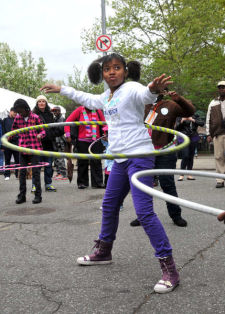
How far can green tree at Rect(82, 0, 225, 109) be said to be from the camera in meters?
21.2

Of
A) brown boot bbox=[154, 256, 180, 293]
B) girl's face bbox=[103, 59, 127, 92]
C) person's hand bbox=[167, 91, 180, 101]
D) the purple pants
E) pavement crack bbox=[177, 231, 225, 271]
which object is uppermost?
girl's face bbox=[103, 59, 127, 92]

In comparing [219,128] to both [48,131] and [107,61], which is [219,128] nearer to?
[48,131]

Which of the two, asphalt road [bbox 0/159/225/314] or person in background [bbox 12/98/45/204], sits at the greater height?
person in background [bbox 12/98/45/204]

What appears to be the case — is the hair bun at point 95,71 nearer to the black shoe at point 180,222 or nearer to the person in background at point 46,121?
the black shoe at point 180,222

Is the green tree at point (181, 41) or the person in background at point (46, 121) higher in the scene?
the green tree at point (181, 41)

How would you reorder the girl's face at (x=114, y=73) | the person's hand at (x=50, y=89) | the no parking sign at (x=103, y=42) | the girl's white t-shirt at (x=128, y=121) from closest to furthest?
the girl's white t-shirt at (x=128, y=121) < the girl's face at (x=114, y=73) < the person's hand at (x=50, y=89) < the no parking sign at (x=103, y=42)

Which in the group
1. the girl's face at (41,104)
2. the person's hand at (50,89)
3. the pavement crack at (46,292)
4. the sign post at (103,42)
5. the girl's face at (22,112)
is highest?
the sign post at (103,42)

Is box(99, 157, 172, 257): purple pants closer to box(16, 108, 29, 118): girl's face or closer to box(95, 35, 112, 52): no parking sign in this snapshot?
box(16, 108, 29, 118): girl's face

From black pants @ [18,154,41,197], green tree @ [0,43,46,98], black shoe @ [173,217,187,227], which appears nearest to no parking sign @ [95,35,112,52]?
black pants @ [18,154,41,197]

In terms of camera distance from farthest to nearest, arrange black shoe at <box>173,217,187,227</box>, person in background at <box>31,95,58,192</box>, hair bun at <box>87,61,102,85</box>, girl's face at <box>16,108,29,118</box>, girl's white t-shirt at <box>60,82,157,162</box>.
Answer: person in background at <box>31,95,58,192</box>
girl's face at <box>16,108,29,118</box>
black shoe at <box>173,217,187,227</box>
hair bun at <box>87,61,102,85</box>
girl's white t-shirt at <box>60,82,157,162</box>

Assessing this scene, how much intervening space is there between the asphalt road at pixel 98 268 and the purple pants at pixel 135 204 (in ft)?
1.08

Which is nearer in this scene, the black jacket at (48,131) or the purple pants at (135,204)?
the purple pants at (135,204)

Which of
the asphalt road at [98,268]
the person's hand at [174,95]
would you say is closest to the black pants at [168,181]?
the asphalt road at [98,268]

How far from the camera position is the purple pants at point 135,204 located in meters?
3.18
